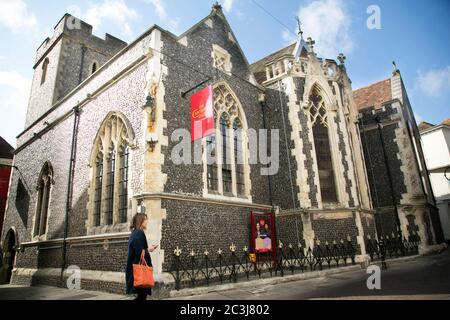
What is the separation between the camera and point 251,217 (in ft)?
40.4

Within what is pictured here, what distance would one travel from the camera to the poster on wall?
12203mm

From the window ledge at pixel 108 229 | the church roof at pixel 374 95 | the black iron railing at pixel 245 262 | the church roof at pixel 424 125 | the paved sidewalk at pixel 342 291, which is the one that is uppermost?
the church roof at pixel 424 125

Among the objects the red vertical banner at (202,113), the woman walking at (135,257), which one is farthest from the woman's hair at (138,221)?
the red vertical banner at (202,113)

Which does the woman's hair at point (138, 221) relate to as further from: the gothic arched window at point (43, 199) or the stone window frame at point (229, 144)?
the gothic arched window at point (43, 199)

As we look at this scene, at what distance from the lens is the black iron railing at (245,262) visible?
30.3ft

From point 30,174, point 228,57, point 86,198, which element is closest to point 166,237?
point 86,198

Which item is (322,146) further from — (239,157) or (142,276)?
(142,276)

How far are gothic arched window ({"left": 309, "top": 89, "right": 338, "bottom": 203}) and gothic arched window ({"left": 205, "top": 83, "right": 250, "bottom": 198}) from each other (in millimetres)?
3723

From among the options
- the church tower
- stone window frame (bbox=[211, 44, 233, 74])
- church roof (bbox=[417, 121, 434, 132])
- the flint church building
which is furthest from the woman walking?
church roof (bbox=[417, 121, 434, 132])

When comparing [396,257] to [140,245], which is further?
[396,257]

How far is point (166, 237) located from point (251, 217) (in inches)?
170

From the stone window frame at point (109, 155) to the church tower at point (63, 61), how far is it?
30.3ft

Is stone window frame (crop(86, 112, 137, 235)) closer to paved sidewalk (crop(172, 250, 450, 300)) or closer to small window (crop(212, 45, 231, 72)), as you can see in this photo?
paved sidewalk (crop(172, 250, 450, 300))
